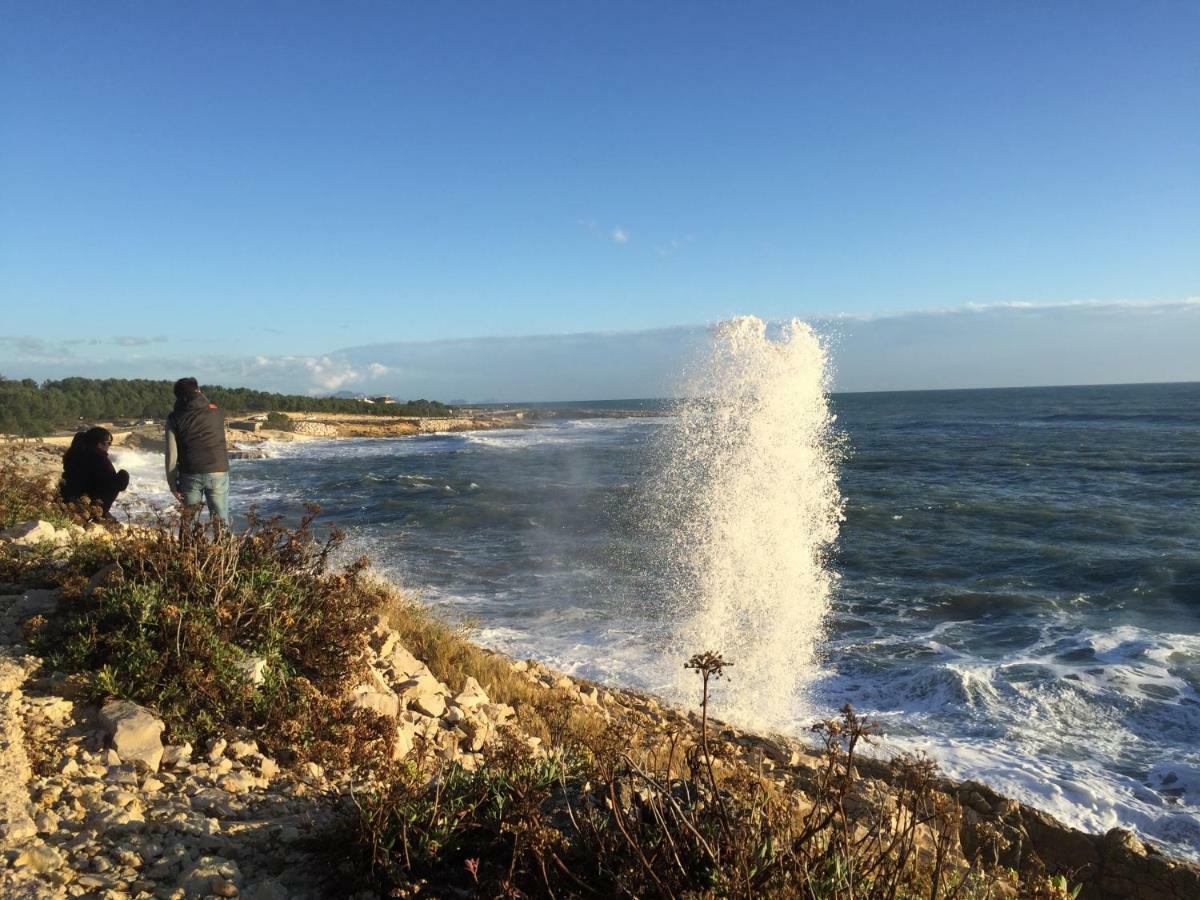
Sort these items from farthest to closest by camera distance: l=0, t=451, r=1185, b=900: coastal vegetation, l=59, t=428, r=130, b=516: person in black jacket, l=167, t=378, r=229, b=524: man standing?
l=59, t=428, r=130, b=516: person in black jacket
l=167, t=378, r=229, b=524: man standing
l=0, t=451, r=1185, b=900: coastal vegetation

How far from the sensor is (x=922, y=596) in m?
12.8

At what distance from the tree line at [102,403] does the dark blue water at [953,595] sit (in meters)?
12.7

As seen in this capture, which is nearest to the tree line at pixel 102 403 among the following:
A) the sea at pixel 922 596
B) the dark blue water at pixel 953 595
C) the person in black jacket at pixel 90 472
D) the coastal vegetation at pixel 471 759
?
the sea at pixel 922 596

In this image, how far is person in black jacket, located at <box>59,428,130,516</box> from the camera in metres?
7.98

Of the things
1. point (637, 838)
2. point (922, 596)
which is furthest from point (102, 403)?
point (637, 838)

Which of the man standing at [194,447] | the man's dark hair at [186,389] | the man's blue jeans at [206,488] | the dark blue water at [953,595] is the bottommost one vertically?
the dark blue water at [953,595]

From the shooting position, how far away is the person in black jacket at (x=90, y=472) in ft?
26.2

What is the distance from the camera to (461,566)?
571 inches

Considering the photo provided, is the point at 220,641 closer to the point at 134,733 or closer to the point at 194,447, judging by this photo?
the point at 134,733

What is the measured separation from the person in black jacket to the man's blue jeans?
1.33m

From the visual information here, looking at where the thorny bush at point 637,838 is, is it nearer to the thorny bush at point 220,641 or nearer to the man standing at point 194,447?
the thorny bush at point 220,641

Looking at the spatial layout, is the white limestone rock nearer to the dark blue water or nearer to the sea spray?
the dark blue water

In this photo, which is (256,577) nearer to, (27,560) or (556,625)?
(27,560)

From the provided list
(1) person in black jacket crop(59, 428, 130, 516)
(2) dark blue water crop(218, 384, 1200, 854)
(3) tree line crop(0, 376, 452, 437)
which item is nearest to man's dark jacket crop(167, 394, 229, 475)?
(1) person in black jacket crop(59, 428, 130, 516)
